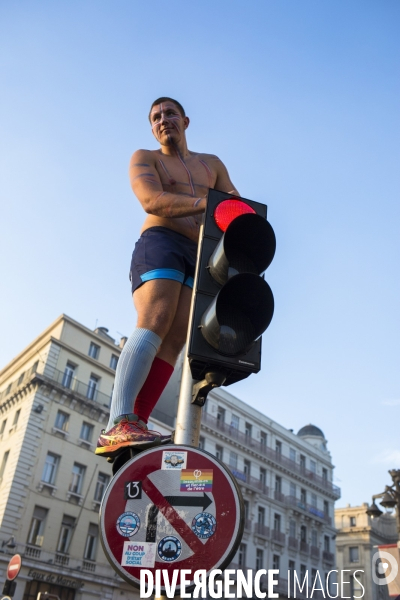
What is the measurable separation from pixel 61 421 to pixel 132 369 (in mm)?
28170

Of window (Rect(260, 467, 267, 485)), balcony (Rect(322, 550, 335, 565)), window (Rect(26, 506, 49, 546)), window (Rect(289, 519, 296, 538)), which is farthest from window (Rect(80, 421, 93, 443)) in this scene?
balcony (Rect(322, 550, 335, 565))

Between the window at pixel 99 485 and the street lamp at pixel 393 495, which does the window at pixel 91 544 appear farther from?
the street lamp at pixel 393 495

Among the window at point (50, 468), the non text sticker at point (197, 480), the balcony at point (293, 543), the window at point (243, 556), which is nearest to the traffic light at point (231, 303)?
the non text sticker at point (197, 480)

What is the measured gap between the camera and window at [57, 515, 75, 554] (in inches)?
1054

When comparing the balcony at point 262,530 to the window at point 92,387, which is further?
the balcony at point 262,530

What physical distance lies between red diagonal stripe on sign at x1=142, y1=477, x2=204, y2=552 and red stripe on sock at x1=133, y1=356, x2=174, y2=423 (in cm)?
76

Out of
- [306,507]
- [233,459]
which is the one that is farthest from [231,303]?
[306,507]

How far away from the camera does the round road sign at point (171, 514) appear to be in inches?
79.8

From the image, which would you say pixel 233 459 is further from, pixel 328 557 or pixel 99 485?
pixel 328 557

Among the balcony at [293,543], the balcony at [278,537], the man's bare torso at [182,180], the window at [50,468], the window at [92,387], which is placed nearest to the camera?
the man's bare torso at [182,180]

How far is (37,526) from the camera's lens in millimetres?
26484

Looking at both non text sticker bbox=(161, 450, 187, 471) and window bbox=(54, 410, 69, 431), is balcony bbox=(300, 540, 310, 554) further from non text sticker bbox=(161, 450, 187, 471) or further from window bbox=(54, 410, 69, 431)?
non text sticker bbox=(161, 450, 187, 471)

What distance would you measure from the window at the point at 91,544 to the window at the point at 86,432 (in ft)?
14.2

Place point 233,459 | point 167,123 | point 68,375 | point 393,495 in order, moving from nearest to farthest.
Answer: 1. point 167,123
2. point 393,495
3. point 68,375
4. point 233,459
